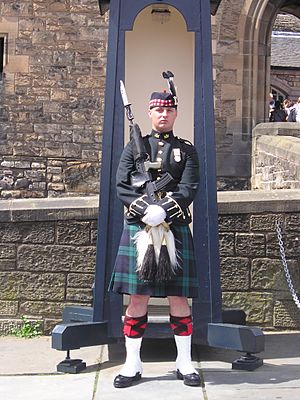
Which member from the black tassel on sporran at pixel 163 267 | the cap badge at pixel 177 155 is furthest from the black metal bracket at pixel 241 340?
the cap badge at pixel 177 155

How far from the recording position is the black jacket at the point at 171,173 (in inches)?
170

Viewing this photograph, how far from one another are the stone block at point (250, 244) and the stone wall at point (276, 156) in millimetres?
2440

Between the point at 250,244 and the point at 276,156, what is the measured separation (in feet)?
11.7

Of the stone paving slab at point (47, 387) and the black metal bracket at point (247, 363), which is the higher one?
the black metal bracket at point (247, 363)

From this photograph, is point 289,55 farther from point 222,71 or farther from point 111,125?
point 111,125

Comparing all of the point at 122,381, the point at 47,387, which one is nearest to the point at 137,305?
the point at 122,381

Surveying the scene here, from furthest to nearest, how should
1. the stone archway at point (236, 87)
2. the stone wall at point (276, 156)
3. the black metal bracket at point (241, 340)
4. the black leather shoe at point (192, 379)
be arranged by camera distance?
1. the stone archway at point (236, 87)
2. the stone wall at point (276, 156)
3. the black metal bracket at point (241, 340)
4. the black leather shoe at point (192, 379)

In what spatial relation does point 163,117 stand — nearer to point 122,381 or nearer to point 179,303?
point 179,303

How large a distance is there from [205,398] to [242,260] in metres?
1.84

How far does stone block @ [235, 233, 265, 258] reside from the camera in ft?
19.3

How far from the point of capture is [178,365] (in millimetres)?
4531

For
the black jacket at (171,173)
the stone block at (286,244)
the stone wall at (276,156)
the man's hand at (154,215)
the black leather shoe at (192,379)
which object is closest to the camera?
the man's hand at (154,215)

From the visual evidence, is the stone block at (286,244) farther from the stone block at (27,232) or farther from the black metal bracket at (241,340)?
the stone block at (27,232)

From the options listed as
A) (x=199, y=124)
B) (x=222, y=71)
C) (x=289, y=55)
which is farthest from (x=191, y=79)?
(x=289, y=55)
